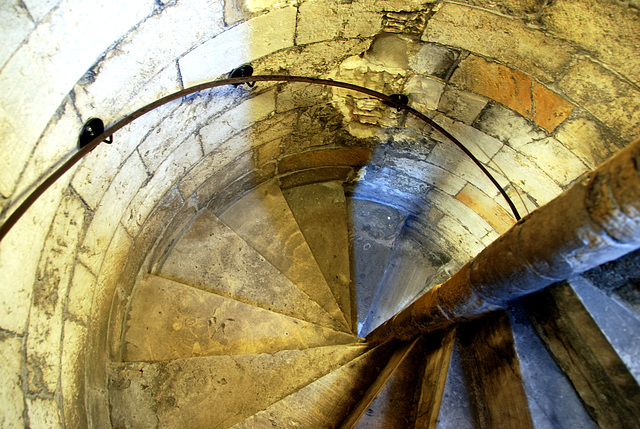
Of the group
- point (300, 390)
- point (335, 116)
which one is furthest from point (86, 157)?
point (335, 116)

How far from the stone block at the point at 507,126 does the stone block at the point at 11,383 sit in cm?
302

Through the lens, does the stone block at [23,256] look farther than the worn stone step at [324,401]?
No

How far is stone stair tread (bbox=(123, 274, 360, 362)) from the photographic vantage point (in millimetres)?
2891

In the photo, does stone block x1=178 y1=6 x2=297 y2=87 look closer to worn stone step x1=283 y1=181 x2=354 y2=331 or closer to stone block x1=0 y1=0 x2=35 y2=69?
stone block x1=0 y1=0 x2=35 y2=69

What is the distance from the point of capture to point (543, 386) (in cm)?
183

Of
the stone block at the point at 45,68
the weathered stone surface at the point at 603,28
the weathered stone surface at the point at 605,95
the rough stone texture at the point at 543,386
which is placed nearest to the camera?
the stone block at the point at 45,68

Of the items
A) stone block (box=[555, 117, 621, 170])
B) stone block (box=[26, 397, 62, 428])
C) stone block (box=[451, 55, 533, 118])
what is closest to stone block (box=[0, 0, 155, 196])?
stone block (box=[26, 397, 62, 428])

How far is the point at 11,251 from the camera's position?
5.21ft

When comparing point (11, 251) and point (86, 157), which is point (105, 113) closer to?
point (86, 157)

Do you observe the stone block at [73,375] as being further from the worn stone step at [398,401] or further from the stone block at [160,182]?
the worn stone step at [398,401]

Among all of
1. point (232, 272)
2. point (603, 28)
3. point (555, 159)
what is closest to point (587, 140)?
point (555, 159)

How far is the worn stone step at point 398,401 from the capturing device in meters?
2.30

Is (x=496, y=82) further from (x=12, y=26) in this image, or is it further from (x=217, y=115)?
(x=12, y=26)

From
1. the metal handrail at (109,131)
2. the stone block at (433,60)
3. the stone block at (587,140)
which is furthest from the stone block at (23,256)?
the stone block at (587,140)
